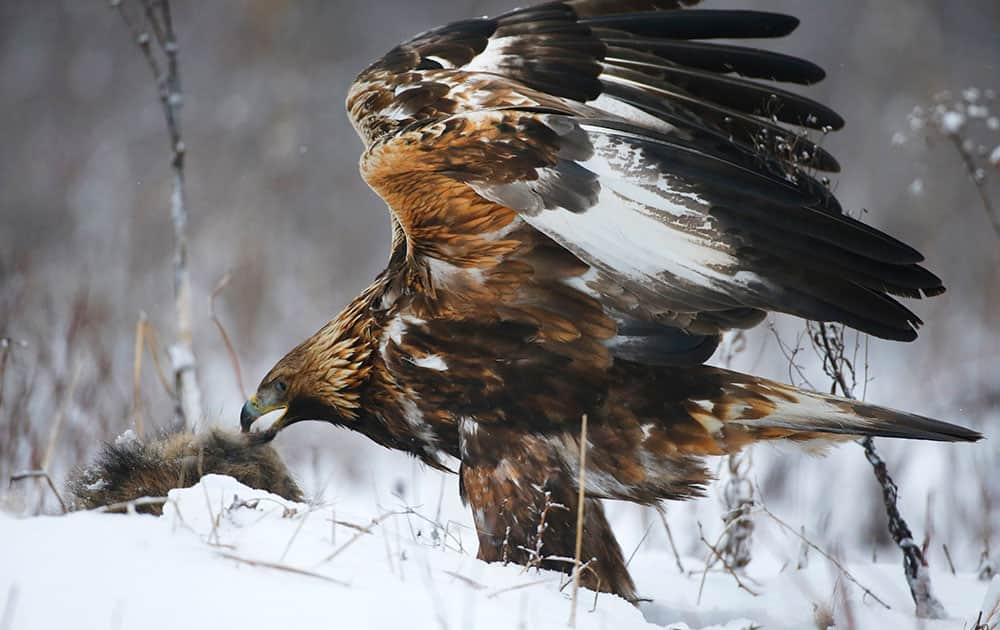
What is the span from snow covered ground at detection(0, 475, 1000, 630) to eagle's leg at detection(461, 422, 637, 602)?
25 centimetres

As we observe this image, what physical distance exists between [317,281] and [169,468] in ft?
26.4

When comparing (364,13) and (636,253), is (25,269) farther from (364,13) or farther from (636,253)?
(364,13)

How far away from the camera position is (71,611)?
5.95ft

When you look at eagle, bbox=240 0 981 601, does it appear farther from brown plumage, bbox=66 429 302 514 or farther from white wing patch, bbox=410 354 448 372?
brown plumage, bbox=66 429 302 514

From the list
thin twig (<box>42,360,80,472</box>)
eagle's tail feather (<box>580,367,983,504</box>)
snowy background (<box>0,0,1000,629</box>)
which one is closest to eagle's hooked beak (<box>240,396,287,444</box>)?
snowy background (<box>0,0,1000,629</box>)

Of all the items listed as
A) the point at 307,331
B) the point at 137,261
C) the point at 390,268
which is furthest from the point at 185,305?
the point at 137,261

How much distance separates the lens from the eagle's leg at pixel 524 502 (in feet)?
9.52

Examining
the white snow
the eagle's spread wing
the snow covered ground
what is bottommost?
the snow covered ground

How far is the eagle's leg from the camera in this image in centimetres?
290

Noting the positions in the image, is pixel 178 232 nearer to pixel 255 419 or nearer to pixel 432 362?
pixel 255 419

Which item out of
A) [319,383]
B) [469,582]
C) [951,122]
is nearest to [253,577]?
[469,582]

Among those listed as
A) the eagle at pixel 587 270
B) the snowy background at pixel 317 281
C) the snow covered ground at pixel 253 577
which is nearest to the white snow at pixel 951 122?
the snowy background at pixel 317 281

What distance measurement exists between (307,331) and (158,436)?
6.37 m

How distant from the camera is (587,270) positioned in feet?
9.26
